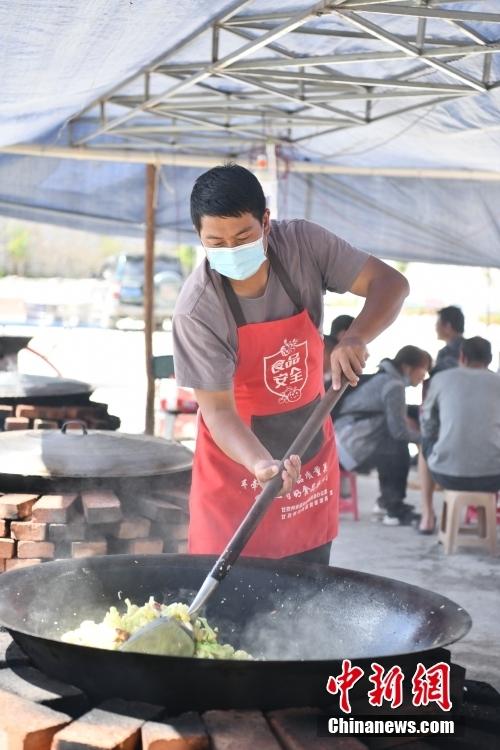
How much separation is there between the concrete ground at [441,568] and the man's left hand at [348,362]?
2281 millimetres

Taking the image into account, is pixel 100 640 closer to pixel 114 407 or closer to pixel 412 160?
pixel 412 160

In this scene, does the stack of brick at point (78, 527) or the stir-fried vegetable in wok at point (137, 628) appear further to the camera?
the stack of brick at point (78, 527)

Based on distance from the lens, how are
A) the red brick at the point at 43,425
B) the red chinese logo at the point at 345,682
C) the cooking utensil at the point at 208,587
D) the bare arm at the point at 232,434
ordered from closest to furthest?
the red chinese logo at the point at 345,682, the cooking utensil at the point at 208,587, the bare arm at the point at 232,434, the red brick at the point at 43,425

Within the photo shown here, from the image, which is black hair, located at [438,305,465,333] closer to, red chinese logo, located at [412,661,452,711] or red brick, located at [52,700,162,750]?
red chinese logo, located at [412,661,452,711]

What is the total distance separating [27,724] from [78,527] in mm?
1786

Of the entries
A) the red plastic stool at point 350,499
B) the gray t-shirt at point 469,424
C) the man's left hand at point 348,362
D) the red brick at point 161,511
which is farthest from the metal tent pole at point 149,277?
the man's left hand at point 348,362

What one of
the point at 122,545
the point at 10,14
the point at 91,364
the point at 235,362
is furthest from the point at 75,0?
the point at 91,364

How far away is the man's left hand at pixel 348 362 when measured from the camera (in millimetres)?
2496

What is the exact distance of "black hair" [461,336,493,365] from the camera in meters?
6.37

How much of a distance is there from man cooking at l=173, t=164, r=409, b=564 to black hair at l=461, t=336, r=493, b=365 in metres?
3.54

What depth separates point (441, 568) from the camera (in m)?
6.13

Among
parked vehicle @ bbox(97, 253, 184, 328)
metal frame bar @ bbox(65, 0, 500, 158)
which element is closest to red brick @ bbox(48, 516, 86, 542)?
metal frame bar @ bbox(65, 0, 500, 158)

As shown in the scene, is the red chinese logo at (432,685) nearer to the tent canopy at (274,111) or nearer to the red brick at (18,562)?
the red brick at (18,562)

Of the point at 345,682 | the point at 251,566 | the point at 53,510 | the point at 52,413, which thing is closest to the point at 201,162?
the point at 52,413
